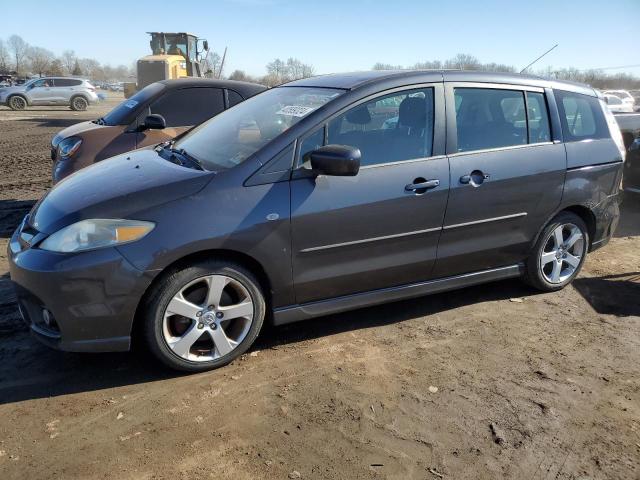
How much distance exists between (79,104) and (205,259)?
2638 cm

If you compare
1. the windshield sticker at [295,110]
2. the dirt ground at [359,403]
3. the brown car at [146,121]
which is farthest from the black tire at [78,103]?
the windshield sticker at [295,110]

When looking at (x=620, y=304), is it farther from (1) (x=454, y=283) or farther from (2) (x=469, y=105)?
(2) (x=469, y=105)

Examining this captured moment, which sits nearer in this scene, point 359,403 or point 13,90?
point 359,403

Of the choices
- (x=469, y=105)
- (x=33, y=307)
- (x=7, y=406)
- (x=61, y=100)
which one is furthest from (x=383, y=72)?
(x=61, y=100)

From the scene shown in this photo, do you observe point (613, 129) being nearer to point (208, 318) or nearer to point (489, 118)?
point (489, 118)

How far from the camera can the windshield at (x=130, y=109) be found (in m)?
6.40

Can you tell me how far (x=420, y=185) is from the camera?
12.0 feet

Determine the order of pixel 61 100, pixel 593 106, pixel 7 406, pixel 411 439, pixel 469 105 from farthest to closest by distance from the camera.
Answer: pixel 61 100 → pixel 593 106 → pixel 469 105 → pixel 7 406 → pixel 411 439

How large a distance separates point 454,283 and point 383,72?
5.45 ft

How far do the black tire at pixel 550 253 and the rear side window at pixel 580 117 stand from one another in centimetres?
67

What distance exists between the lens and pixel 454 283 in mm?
4078

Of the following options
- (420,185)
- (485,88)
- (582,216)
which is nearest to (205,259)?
(420,185)

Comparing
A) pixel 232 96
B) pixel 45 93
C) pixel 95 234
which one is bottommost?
pixel 95 234

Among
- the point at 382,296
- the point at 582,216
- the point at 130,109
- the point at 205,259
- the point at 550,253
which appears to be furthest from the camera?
the point at 130,109
